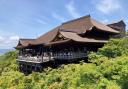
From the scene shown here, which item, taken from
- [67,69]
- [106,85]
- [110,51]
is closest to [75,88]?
[106,85]

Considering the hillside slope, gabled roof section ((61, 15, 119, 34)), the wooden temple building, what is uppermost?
gabled roof section ((61, 15, 119, 34))

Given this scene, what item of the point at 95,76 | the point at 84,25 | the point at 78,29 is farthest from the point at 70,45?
Result: the point at 95,76

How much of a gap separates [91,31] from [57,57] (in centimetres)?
713

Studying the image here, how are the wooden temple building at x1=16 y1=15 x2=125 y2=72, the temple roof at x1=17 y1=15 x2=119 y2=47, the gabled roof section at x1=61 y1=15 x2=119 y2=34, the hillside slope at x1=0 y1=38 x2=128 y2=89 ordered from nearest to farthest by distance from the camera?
the hillside slope at x1=0 y1=38 x2=128 y2=89 → the wooden temple building at x1=16 y1=15 x2=125 y2=72 → the temple roof at x1=17 y1=15 x2=119 y2=47 → the gabled roof section at x1=61 y1=15 x2=119 y2=34

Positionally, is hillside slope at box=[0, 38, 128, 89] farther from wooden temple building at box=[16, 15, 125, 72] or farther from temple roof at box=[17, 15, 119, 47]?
temple roof at box=[17, 15, 119, 47]

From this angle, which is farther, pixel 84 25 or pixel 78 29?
pixel 84 25

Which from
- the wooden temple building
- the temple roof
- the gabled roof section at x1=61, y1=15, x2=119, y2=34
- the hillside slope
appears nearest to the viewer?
the hillside slope

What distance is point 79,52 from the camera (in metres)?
29.3

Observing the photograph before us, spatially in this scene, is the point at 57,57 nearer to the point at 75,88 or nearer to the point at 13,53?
the point at 75,88

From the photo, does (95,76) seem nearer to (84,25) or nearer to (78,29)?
(78,29)

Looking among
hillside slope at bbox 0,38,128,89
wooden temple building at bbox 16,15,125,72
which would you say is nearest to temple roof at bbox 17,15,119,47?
wooden temple building at bbox 16,15,125,72

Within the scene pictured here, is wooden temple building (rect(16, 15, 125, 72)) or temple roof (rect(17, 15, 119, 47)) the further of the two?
temple roof (rect(17, 15, 119, 47))

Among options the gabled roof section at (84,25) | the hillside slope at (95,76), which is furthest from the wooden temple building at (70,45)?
the hillside slope at (95,76)

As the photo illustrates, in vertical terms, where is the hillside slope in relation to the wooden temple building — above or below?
below
